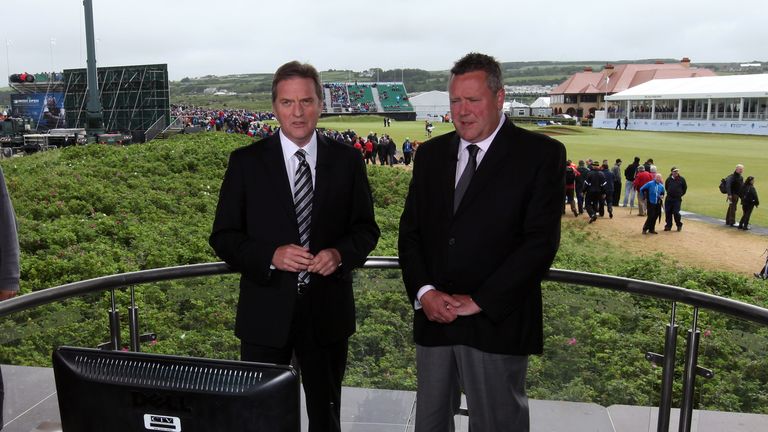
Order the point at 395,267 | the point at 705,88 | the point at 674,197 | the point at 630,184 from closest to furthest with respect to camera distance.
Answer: the point at 395,267, the point at 674,197, the point at 630,184, the point at 705,88

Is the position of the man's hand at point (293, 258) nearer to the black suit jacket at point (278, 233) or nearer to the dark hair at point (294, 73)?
the black suit jacket at point (278, 233)

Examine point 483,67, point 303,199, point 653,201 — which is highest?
point 483,67

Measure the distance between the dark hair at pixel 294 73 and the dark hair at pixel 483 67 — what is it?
0.40 m

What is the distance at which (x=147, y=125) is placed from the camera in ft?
87.3

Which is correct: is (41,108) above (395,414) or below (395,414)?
above

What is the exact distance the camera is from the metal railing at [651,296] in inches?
77.7

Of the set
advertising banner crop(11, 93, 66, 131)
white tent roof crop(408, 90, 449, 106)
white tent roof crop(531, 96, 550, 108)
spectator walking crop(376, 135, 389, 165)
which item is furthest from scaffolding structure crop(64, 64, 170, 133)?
white tent roof crop(531, 96, 550, 108)

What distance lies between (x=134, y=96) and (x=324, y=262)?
26.9m

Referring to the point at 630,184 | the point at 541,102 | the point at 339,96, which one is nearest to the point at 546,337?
the point at 630,184

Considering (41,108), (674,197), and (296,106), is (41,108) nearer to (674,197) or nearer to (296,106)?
(674,197)

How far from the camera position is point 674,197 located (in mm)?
16094

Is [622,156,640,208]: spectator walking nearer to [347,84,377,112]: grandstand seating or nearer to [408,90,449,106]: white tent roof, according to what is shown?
[347,84,377,112]: grandstand seating

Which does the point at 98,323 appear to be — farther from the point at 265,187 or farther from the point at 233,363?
the point at 233,363

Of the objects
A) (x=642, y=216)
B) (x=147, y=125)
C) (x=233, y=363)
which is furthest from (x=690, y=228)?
(x=147, y=125)
